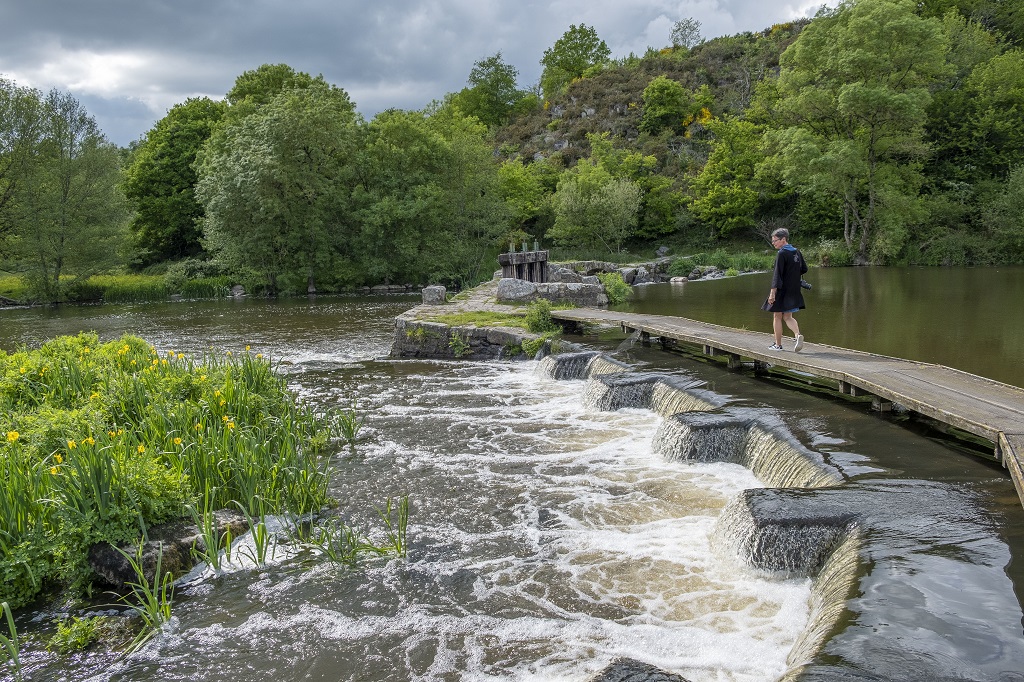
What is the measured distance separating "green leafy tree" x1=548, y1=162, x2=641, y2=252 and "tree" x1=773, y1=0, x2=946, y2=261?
986 centimetres

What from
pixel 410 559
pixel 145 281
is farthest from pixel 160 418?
pixel 145 281

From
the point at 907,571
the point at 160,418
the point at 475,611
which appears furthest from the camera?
the point at 160,418

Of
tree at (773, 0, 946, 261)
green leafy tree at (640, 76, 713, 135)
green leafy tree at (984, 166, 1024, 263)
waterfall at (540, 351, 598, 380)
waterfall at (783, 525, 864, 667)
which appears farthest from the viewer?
green leafy tree at (640, 76, 713, 135)

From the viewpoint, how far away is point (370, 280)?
133 ft

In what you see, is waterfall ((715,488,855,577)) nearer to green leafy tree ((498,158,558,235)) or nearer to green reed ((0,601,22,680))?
green reed ((0,601,22,680))

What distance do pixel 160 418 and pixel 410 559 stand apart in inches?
133

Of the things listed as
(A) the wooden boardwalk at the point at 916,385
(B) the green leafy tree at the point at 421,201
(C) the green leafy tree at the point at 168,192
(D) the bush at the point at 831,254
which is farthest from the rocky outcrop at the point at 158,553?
(C) the green leafy tree at the point at 168,192

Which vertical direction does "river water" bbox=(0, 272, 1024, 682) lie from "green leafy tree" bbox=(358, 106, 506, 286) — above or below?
below

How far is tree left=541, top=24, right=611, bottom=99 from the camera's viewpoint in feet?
282

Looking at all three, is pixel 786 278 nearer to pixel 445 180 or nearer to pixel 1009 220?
pixel 1009 220

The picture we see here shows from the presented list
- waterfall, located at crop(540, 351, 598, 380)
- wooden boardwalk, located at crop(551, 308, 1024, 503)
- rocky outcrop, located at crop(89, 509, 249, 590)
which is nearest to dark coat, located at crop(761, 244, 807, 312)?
wooden boardwalk, located at crop(551, 308, 1024, 503)

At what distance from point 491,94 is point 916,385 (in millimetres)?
81430

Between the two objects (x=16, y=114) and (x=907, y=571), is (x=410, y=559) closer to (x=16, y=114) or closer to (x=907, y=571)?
(x=907, y=571)

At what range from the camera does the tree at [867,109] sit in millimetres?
34906
